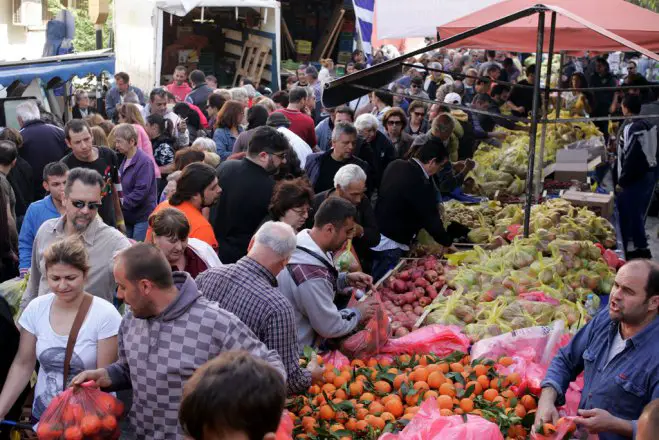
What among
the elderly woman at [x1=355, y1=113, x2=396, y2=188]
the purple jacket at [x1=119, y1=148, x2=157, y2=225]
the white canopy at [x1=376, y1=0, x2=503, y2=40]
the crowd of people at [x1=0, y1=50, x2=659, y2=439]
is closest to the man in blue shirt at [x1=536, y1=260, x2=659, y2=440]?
the crowd of people at [x1=0, y1=50, x2=659, y2=439]

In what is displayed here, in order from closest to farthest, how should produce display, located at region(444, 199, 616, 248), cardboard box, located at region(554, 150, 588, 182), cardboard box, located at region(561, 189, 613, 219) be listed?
produce display, located at region(444, 199, 616, 248) < cardboard box, located at region(561, 189, 613, 219) < cardboard box, located at region(554, 150, 588, 182)

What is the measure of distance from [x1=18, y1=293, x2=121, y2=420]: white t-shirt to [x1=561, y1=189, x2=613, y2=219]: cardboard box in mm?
5691

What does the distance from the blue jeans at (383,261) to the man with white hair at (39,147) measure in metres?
3.17

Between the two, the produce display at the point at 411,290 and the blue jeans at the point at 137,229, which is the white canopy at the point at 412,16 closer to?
the blue jeans at the point at 137,229

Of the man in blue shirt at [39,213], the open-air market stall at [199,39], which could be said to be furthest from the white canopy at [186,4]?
the man in blue shirt at [39,213]

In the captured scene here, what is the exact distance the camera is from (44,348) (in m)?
3.91

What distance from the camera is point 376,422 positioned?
396 centimetres

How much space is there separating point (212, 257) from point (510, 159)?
571 cm

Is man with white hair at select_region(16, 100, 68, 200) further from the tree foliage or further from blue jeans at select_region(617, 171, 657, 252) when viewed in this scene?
the tree foliage

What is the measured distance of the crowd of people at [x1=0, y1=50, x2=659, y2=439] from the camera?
10.9 feet

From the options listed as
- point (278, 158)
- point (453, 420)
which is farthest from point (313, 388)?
point (278, 158)

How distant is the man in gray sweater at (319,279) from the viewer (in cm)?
443

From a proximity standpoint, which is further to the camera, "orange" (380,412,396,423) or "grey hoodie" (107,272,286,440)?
"orange" (380,412,396,423)

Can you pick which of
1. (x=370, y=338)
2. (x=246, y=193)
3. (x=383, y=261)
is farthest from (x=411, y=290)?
(x=370, y=338)
